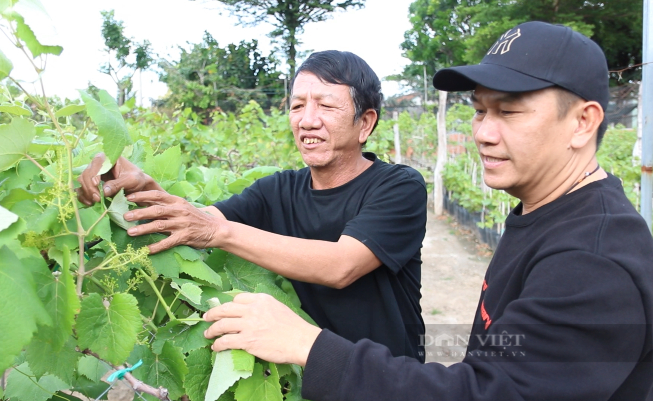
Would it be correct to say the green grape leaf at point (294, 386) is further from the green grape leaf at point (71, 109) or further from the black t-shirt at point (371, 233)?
the green grape leaf at point (71, 109)

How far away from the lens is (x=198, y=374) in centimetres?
125

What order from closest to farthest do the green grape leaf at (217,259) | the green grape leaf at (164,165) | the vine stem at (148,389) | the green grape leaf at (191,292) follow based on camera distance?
the vine stem at (148,389) < the green grape leaf at (191,292) < the green grape leaf at (217,259) < the green grape leaf at (164,165)

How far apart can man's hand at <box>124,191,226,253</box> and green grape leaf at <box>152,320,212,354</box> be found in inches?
8.5

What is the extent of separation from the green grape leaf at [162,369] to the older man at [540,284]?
132 millimetres

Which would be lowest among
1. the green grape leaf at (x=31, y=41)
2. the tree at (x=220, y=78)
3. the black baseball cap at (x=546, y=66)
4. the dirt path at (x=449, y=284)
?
the dirt path at (x=449, y=284)

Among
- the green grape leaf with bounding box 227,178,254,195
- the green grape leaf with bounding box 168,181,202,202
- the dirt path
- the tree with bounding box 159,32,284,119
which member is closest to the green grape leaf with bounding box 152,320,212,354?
the green grape leaf with bounding box 168,181,202,202

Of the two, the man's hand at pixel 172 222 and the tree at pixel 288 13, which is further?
the tree at pixel 288 13

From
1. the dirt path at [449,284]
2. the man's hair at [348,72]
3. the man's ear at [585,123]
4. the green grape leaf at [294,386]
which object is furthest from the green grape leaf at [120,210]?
the dirt path at [449,284]

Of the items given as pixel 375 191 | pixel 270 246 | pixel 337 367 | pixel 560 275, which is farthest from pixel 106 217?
pixel 560 275

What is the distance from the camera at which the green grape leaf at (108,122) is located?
45.6 inches

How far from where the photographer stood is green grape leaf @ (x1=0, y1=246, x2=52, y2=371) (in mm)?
863

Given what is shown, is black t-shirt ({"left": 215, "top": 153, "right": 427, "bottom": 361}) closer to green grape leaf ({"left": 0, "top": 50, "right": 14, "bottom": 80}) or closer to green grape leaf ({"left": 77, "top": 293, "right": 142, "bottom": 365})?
green grape leaf ({"left": 77, "top": 293, "right": 142, "bottom": 365})

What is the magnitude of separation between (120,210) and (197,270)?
257 mm

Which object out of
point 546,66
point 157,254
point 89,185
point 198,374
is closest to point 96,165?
point 89,185
